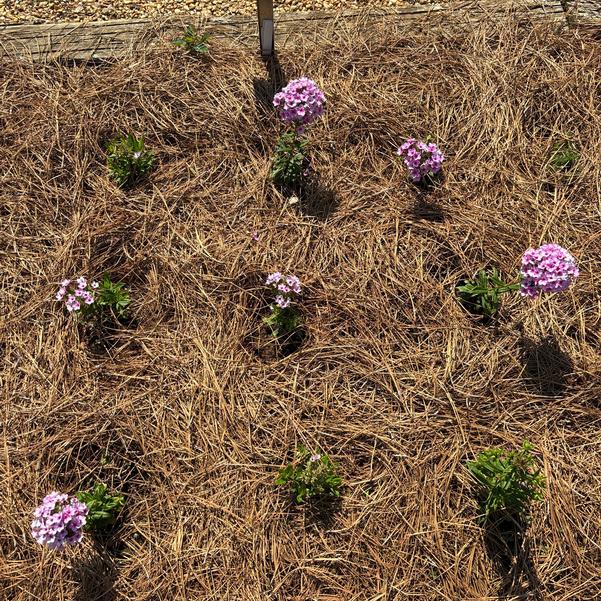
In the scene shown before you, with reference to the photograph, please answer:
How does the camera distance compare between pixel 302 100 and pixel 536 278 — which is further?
pixel 302 100

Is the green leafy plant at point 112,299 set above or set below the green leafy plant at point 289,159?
below

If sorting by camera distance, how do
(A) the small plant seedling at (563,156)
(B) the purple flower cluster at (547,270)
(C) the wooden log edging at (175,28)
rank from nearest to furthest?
1. (B) the purple flower cluster at (547,270)
2. (A) the small plant seedling at (563,156)
3. (C) the wooden log edging at (175,28)

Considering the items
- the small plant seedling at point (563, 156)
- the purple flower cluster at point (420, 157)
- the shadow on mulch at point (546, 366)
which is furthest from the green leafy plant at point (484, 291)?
the small plant seedling at point (563, 156)

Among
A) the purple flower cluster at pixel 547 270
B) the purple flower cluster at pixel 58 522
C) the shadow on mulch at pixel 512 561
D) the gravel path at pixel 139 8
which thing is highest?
the gravel path at pixel 139 8

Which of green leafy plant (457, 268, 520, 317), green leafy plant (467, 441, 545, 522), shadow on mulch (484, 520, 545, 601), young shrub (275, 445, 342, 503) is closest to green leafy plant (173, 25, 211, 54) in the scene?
green leafy plant (457, 268, 520, 317)

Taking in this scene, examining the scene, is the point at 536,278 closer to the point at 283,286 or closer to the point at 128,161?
the point at 283,286

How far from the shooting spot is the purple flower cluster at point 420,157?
279cm

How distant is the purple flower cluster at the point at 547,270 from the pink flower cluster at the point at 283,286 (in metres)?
1.00

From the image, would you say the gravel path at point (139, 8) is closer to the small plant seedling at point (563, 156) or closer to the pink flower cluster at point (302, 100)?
the pink flower cluster at point (302, 100)

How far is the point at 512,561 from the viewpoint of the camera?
7.48 ft

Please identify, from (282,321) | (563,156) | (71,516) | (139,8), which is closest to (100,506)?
(71,516)

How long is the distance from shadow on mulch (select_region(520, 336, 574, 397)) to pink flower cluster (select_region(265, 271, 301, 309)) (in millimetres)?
1081

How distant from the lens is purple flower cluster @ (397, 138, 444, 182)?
2795 mm

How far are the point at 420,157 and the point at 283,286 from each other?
0.97m
